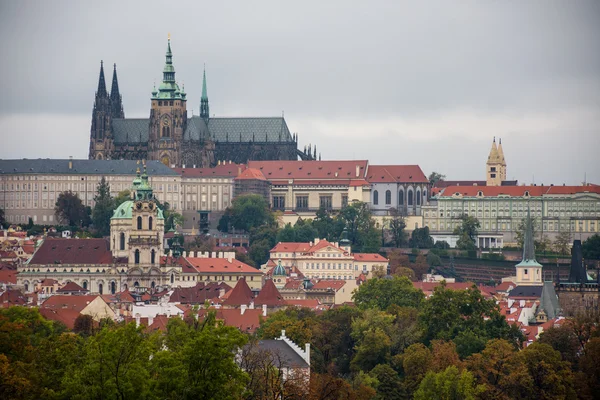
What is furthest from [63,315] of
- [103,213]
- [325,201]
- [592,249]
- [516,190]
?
[325,201]

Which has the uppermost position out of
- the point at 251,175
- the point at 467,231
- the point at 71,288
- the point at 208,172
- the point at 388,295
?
the point at 208,172

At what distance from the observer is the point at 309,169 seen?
176375 mm

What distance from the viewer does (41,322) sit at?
236 feet

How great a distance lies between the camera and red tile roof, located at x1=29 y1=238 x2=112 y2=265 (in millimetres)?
126000

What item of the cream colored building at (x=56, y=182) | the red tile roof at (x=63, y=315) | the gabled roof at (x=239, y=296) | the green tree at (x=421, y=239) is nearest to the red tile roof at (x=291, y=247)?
the green tree at (x=421, y=239)

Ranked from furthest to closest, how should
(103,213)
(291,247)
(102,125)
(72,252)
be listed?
(102,125), (103,213), (291,247), (72,252)

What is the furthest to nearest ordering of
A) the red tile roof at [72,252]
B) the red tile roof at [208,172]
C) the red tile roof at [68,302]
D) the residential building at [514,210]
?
the red tile roof at [208,172] → the residential building at [514,210] → the red tile roof at [72,252] → the red tile roof at [68,302]

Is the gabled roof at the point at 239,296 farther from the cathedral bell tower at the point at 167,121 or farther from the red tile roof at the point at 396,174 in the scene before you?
the cathedral bell tower at the point at 167,121

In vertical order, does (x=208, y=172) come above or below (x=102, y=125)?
below

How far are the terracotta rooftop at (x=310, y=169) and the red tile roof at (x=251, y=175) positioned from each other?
58.9 inches

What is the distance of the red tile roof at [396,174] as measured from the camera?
173 m

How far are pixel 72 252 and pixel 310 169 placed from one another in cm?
5241

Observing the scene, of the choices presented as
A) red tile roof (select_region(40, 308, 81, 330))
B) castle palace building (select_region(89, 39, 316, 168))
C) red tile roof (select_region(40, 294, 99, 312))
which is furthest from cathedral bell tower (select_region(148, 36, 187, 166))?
red tile roof (select_region(40, 308, 81, 330))

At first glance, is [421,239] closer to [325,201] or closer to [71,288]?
[325,201]
